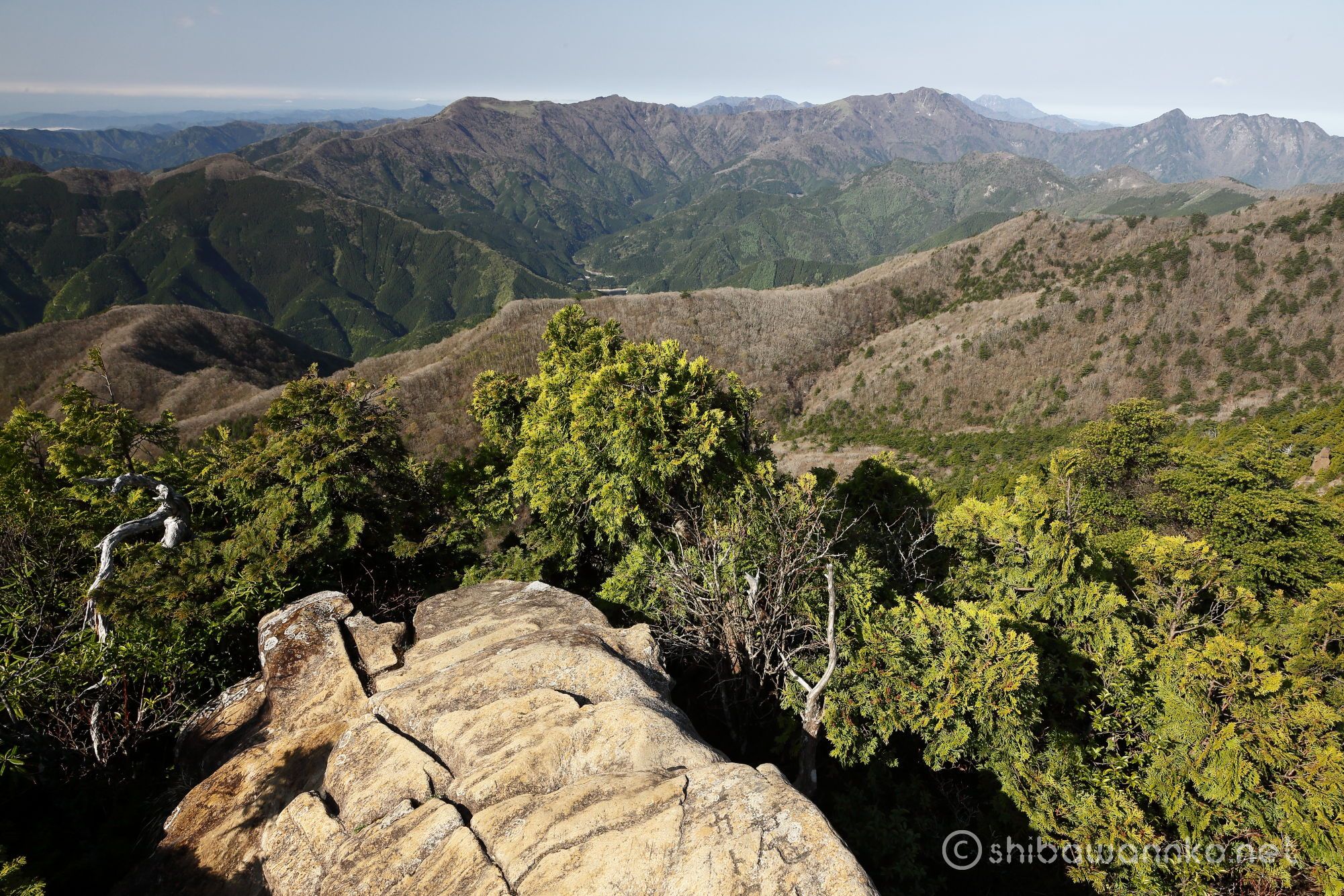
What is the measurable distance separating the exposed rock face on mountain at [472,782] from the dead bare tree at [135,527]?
303cm

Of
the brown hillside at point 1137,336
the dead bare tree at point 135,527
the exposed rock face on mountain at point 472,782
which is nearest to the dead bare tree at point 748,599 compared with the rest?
the exposed rock face on mountain at point 472,782

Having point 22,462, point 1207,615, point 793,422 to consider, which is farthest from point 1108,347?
point 22,462

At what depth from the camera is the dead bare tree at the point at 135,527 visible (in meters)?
11.6

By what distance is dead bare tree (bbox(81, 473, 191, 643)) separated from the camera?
A: 457 inches

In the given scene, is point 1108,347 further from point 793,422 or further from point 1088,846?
point 1088,846

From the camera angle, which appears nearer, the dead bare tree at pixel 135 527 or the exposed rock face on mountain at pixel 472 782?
the exposed rock face on mountain at pixel 472 782

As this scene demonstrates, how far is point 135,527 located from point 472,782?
1172 centimetres

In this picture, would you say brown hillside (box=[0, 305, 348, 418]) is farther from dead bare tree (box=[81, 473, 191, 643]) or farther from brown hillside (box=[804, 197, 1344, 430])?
brown hillside (box=[804, 197, 1344, 430])

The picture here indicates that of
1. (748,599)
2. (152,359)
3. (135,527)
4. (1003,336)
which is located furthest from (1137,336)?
(152,359)

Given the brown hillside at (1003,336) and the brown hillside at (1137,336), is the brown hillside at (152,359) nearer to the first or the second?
the brown hillside at (1003,336)

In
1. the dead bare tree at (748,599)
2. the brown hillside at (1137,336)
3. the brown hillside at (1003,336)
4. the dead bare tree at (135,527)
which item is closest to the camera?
the dead bare tree at (135,527)

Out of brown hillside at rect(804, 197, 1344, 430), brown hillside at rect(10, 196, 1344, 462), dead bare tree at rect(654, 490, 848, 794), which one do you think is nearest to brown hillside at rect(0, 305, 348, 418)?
brown hillside at rect(10, 196, 1344, 462)

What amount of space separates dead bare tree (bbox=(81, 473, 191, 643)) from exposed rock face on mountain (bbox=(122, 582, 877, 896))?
3.03 meters

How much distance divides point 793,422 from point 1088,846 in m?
87.8
